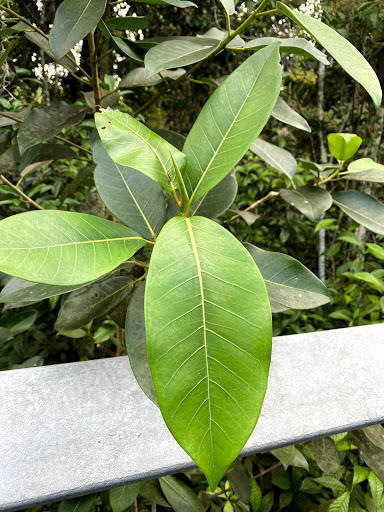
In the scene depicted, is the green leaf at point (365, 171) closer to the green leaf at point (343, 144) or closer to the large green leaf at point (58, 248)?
the green leaf at point (343, 144)

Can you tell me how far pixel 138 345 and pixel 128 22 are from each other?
542 millimetres

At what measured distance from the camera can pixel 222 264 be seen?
0.30 m

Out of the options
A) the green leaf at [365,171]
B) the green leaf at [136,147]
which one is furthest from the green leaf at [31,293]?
the green leaf at [365,171]

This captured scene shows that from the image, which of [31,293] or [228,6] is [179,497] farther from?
[228,6]

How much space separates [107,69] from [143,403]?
237 centimetres

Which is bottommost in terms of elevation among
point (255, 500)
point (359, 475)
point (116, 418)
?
point (255, 500)

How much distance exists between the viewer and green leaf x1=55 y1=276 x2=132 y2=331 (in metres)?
0.56

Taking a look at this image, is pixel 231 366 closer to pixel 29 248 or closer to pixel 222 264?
pixel 222 264

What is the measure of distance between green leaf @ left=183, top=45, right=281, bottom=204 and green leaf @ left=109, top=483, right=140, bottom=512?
552 mm

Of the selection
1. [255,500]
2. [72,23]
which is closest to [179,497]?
[255,500]

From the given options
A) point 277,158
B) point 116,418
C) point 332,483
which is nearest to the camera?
point 116,418

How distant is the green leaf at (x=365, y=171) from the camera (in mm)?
647

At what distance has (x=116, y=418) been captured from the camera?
49 centimetres

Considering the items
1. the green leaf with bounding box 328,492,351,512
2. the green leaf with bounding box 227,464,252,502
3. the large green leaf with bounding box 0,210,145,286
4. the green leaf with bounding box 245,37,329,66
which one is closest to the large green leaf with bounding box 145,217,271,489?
the large green leaf with bounding box 0,210,145,286
